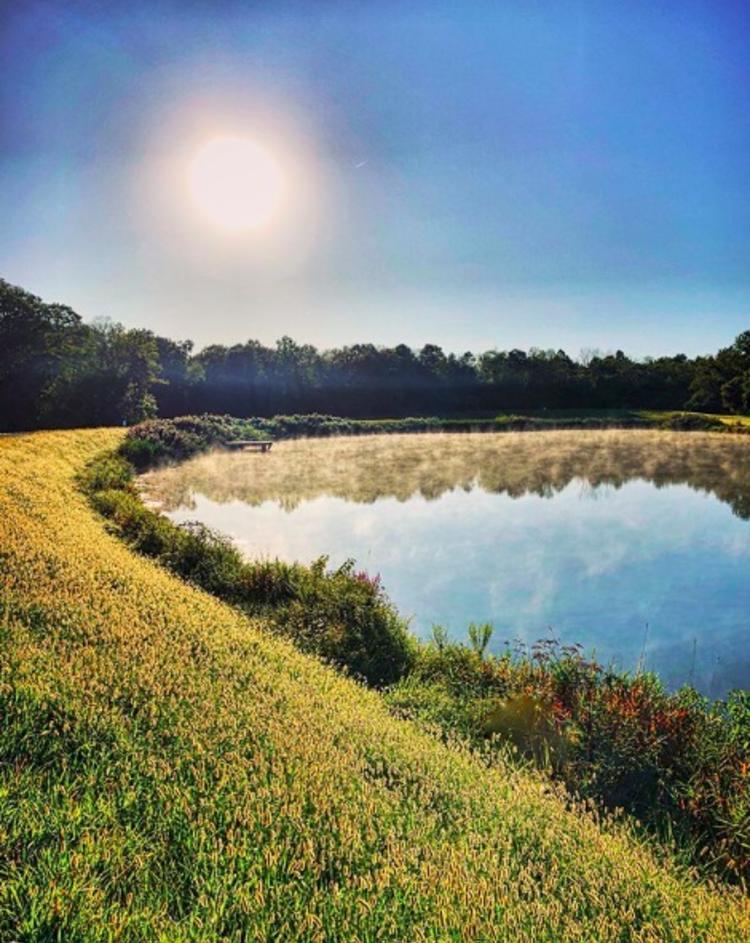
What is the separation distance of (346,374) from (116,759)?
222ft

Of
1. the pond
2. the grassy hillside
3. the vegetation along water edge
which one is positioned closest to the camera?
the grassy hillside

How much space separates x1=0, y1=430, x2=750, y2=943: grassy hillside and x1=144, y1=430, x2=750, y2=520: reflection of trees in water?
50.5ft

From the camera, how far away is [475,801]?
173 inches

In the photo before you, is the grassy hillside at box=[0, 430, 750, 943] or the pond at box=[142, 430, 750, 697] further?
the pond at box=[142, 430, 750, 697]

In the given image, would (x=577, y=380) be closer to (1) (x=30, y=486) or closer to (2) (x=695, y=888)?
(1) (x=30, y=486)

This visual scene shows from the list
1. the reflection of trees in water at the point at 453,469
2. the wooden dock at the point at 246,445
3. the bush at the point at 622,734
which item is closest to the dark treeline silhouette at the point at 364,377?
the wooden dock at the point at 246,445

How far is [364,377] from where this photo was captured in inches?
2768

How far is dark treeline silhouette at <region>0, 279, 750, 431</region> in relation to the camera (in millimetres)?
47594

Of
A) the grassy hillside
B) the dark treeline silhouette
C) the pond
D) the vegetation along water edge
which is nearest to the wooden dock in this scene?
the pond

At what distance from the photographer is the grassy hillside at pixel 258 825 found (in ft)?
9.93

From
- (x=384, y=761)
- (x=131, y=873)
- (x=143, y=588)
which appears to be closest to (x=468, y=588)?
(x=143, y=588)

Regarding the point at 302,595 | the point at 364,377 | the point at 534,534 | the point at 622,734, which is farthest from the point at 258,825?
the point at 364,377

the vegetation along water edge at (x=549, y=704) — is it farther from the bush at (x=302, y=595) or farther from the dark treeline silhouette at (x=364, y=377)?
the dark treeline silhouette at (x=364, y=377)

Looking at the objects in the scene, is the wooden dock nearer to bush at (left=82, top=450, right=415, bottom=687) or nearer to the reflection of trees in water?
the reflection of trees in water
